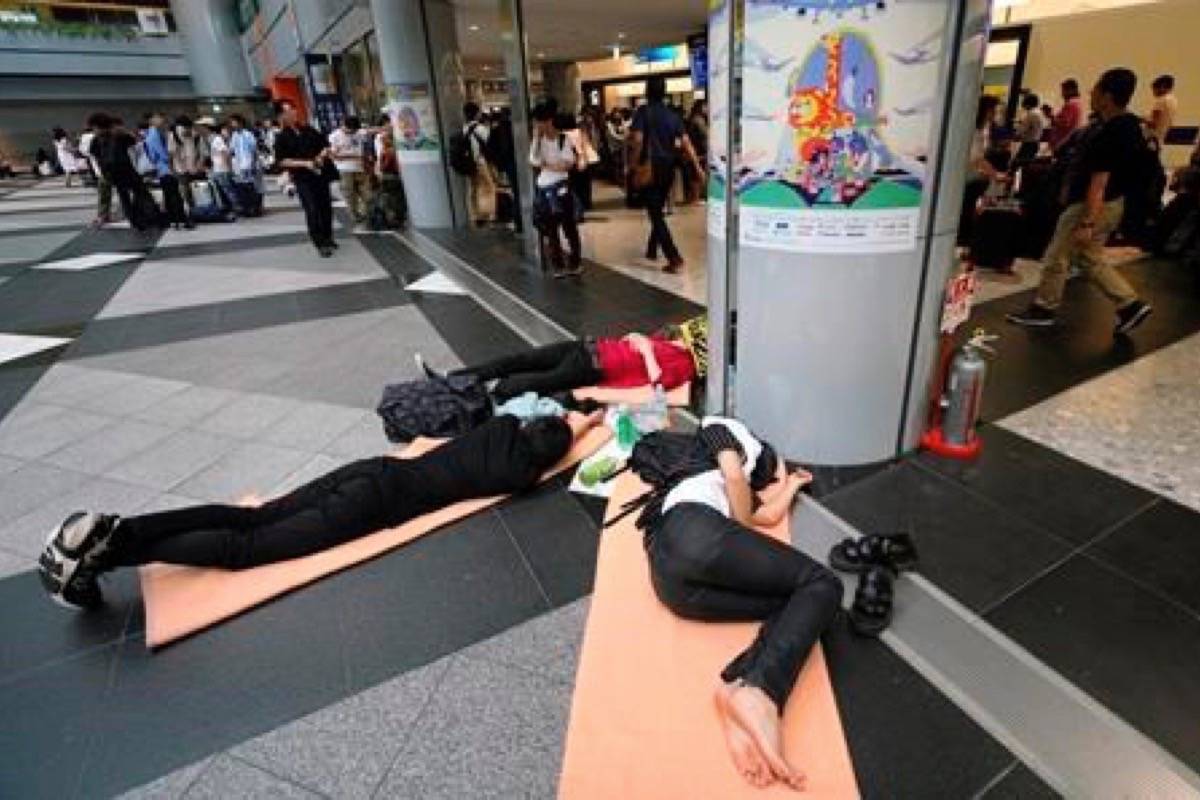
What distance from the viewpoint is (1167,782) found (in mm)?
1448

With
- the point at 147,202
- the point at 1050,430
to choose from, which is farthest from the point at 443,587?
the point at 147,202

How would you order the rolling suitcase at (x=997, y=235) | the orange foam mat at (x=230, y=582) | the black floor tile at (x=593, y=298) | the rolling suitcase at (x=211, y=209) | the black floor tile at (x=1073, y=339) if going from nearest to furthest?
1. the orange foam mat at (x=230, y=582)
2. the black floor tile at (x=1073, y=339)
3. the black floor tile at (x=593, y=298)
4. the rolling suitcase at (x=997, y=235)
5. the rolling suitcase at (x=211, y=209)

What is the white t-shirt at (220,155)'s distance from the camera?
10281mm

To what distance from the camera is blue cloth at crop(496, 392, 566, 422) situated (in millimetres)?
3068

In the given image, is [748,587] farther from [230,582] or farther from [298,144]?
[298,144]

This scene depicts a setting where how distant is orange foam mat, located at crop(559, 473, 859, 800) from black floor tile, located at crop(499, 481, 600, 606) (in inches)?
5.6

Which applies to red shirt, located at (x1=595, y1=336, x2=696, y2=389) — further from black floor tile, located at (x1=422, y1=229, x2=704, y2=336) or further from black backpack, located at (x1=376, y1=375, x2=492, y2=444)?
black floor tile, located at (x1=422, y1=229, x2=704, y2=336)

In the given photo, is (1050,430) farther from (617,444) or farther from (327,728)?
(327,728)

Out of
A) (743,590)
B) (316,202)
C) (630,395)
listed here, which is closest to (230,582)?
(743,590)

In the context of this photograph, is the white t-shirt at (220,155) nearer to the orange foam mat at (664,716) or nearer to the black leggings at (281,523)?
the black leggings at (281,523)

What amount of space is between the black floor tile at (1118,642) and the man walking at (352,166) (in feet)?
31.8

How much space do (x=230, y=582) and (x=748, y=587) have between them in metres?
1.81

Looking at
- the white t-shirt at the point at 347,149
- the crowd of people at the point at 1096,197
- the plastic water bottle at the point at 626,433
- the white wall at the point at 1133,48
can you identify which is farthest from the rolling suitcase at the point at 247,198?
the white wall at the point at 1133,48

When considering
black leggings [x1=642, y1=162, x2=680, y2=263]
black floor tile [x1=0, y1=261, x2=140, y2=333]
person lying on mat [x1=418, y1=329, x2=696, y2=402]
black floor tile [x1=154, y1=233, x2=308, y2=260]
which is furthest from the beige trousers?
black floor tile [x1=154, y1=233, x2=308, y2=260]
